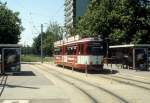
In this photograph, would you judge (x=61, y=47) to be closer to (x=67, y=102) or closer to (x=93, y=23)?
(x=93, y=23)

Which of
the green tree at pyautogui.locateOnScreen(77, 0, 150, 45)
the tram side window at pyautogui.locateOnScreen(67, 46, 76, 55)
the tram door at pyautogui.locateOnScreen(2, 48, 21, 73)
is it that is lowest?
the tram door at pyautogui.locateOnScreen(2, 48, 21, 73)

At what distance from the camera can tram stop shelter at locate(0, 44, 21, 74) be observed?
1481 inches

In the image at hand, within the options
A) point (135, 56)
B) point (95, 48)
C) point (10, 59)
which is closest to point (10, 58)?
point (10, 59)

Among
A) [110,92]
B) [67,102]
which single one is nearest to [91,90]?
[110,92]

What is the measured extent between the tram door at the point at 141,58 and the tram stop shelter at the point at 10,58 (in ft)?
36.7

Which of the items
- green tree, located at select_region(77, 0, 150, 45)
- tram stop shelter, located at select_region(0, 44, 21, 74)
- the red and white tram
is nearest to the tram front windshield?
the red and white tram

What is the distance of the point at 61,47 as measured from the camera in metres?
53.3

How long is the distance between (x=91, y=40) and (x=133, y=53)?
4.57 meters

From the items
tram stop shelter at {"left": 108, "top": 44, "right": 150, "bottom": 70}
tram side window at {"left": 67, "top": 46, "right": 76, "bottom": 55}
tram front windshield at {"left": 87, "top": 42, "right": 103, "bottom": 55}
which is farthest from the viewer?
tram side window at {"left": 67, "top": 46, "right": 76, "bottom": 55}

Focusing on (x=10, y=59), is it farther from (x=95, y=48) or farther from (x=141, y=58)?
(x=141, y=58)

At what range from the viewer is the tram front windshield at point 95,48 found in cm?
4047

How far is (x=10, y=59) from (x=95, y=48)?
7303 mm

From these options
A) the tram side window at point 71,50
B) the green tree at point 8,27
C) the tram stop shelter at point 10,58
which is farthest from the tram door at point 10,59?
the green tree at point 8,27

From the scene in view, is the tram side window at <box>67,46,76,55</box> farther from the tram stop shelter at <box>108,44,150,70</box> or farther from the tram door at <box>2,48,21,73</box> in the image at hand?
the tram door at <box>2,48,21,73</box>
